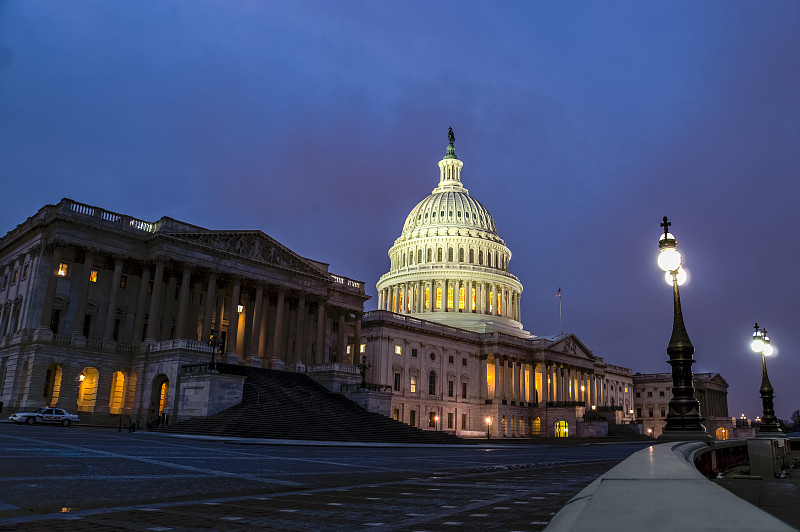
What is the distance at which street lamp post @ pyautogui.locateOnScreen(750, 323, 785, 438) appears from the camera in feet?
82.8

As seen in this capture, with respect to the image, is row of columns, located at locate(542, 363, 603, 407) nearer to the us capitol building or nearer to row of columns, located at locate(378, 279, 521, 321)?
the us capitol building

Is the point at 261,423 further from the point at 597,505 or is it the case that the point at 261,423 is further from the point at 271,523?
the point at 597,505

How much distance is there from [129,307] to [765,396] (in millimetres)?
52903

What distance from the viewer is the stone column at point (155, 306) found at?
186 ft

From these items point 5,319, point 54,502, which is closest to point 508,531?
point 54,502

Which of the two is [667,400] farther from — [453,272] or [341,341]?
[341,341]

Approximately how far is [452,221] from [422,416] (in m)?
50.0

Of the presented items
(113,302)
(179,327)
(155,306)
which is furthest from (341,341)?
(113,302)

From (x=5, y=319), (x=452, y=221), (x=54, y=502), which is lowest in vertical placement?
(x=54, y=502)

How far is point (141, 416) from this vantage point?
2136 inches

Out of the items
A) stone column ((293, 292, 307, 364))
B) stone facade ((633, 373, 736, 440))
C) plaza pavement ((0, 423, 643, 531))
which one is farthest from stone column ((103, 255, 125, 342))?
stone facade ((633, 373, 736, 440))

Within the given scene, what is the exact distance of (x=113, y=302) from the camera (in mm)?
56188

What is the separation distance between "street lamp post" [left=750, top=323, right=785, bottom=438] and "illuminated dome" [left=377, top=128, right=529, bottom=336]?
80.9 meters

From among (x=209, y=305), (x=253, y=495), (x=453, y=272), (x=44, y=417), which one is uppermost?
(x=453, y=272)
